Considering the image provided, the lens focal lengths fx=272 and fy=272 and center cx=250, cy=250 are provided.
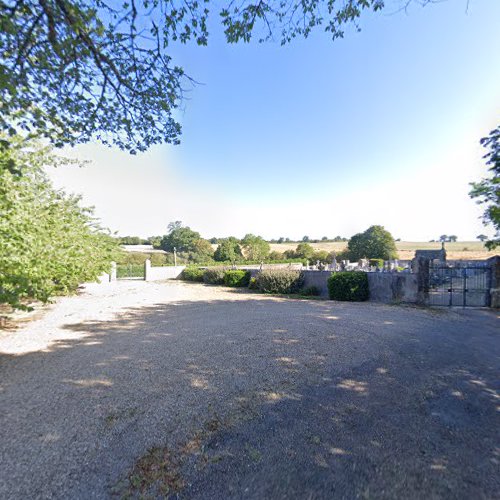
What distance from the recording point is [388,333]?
5906mm

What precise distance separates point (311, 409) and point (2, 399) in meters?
3.71

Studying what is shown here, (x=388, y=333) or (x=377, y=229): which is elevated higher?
(x=377, y=229)

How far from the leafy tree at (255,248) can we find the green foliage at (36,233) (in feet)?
104

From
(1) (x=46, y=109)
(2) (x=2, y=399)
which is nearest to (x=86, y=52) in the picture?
(1) (x=46, y=109)

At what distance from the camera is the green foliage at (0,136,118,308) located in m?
4.43

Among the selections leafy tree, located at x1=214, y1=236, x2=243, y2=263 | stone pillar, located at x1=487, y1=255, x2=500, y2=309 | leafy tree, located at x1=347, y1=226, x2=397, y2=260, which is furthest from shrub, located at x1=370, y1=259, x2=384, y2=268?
stone pillar, located at x1=487, y1=255, x2=500, y2=309

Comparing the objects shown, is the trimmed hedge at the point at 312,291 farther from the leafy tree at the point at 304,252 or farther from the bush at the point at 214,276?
the leafy tree at the point at 304,252

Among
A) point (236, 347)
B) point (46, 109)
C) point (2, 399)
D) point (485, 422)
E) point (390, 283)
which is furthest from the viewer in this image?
point (390, 283)

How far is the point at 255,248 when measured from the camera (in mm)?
41188

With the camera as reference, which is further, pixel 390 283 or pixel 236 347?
pixel 390 283

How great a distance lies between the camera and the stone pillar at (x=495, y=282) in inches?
344

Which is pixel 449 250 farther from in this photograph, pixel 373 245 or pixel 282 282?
pixel 282 282

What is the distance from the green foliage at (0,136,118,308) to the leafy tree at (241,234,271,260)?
104 ft

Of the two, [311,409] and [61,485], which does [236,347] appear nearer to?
[311,409]
